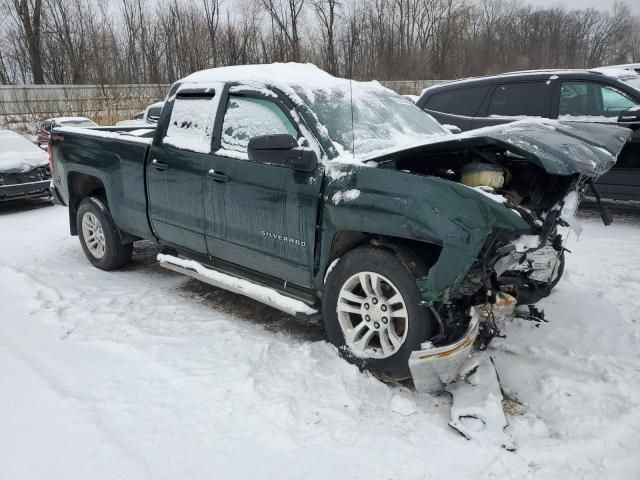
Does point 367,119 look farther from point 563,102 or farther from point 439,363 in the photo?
point 563,102

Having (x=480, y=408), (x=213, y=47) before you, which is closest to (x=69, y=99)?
(x=213, y=47)

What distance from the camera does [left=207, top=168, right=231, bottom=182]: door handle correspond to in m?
3.77

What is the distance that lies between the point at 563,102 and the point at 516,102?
0.62 m

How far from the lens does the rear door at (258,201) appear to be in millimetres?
3375

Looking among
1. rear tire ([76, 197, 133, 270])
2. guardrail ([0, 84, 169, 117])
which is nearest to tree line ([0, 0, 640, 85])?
guardrail ([0, 84, 169, 117])

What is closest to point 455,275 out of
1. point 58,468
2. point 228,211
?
point 228,211

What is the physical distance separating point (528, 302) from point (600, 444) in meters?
1.17

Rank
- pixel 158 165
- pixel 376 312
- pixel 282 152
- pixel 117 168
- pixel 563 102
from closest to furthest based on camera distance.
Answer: pixel 376 312
pixel 282 152
pixel 158 165
pixel 117 168
pixel 563 102

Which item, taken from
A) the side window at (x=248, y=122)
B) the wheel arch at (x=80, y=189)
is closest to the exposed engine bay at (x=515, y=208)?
the side window at (x=248, y=122)

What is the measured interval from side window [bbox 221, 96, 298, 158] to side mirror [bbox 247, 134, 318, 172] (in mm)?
304

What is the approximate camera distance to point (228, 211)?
151 inches

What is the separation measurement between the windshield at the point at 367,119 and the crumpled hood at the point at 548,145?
1.43 ft

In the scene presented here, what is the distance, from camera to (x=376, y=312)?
3064 millimetres

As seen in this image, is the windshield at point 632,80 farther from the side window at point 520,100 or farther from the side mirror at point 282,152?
the side mirror at point 282,152
